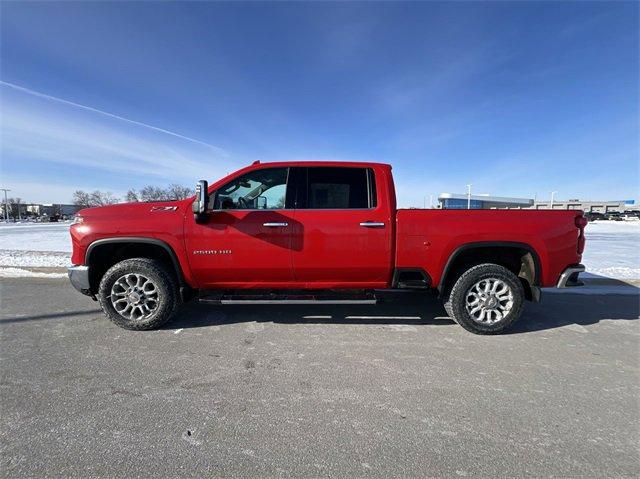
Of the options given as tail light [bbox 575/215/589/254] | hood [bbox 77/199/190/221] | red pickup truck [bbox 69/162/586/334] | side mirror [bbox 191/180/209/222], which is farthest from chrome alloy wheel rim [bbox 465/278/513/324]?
hood [bbox 77/199/190/221]

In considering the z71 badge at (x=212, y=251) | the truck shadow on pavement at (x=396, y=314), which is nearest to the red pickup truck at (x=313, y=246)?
the z71 badge at (x=212, y=251)

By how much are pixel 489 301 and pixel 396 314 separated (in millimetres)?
1194

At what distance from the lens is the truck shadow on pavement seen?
424cm

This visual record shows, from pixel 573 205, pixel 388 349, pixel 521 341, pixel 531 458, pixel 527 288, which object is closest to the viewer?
pixel 531 458

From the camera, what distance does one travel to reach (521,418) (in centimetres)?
237

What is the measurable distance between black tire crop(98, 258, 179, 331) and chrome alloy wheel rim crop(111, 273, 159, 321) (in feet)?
0.05

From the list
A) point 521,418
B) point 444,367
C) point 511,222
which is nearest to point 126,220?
point 444,367

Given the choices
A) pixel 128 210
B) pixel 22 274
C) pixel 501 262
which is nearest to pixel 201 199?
pixel 128 210

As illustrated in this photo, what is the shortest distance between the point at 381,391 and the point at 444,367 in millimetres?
795

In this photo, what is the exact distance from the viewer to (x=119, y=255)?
4.14 m

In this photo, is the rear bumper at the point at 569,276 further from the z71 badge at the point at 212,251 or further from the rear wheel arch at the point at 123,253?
the rear wheel arch at the point at 123,253

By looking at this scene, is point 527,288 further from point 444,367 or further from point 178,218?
point 178,218

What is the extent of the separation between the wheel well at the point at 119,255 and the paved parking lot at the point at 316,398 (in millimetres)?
667

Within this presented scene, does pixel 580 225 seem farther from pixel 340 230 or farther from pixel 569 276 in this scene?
pixel 340 230
